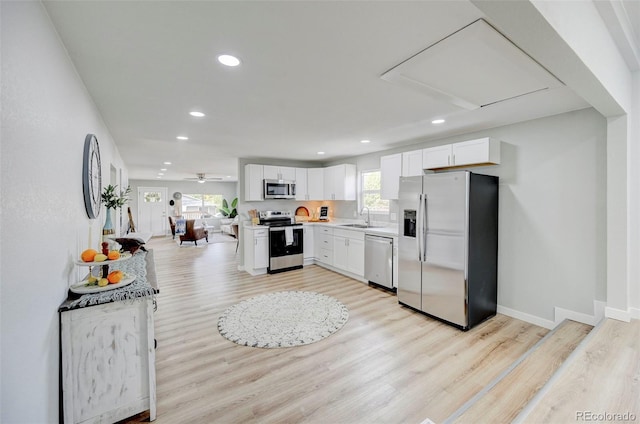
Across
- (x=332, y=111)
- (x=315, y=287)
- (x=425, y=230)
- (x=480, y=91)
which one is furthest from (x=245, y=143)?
(x=480, y=91)

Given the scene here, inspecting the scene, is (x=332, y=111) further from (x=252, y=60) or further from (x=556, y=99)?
(x=556, y=99)

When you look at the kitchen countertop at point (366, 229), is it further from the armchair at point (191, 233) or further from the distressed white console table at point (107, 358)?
the armchair at point (191, 233)

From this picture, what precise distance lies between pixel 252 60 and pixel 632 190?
3.28 meters

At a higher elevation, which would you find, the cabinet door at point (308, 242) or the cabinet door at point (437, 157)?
the cabinet door at point (437, 157)

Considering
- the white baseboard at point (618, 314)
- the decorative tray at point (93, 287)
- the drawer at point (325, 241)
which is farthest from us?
the drawer at point (325, 241)

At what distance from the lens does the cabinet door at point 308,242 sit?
5879 mm

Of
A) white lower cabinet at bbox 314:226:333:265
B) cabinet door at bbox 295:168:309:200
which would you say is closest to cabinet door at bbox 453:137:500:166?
white lower cabinet at bbox 314:226:333:265

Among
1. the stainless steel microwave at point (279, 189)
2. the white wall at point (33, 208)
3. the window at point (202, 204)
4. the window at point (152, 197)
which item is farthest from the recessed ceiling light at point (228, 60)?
the window at point (202, 204)

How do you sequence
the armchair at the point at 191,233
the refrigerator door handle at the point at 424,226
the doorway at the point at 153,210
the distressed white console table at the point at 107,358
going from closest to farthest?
the distressed white console table at the point at 107,358 < the refrigerator door handle at the point at 424,226 < the armchair at the point at 191,233 < the doorway at the point at 153,210

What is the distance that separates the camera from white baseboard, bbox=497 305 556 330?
306 cm

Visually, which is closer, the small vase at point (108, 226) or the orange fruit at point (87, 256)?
the orange fruit at point (87, 256)

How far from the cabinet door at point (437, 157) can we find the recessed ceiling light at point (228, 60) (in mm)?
2890

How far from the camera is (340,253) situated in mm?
5211

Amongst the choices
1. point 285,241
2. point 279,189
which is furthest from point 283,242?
point 279,189
